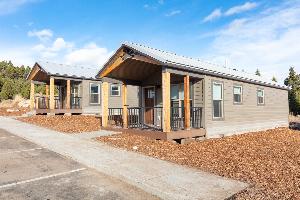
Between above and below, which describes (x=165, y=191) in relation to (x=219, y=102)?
below

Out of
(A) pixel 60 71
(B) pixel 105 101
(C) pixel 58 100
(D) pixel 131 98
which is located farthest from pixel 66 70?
(B) pixel 105 101

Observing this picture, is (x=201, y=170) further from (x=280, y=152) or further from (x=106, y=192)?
(x=280, y=152)

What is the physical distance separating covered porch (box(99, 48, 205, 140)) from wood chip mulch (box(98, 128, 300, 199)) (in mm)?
766

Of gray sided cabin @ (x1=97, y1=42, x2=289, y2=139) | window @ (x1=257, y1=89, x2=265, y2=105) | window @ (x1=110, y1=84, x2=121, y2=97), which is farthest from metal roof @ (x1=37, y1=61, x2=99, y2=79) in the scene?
window @ (x1=257, y1=89, x2=265, y2=105)

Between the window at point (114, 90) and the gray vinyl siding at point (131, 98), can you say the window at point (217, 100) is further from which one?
the window at point (114, 90)

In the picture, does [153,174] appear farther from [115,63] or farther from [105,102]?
[105,102]

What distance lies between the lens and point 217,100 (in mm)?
15266

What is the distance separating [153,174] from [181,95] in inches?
338

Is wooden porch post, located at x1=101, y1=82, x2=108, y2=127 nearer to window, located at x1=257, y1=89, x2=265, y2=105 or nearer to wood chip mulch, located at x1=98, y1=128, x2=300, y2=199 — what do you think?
wood chip mulch, located at x1=98, y1=128, x2=300, y2=199

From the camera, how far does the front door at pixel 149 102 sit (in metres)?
17.2

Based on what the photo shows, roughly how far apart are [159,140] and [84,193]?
686 centimetres

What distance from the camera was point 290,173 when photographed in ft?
25.6

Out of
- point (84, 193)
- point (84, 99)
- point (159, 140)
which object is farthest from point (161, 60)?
point (84, 99)

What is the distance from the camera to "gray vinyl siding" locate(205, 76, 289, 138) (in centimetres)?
1476
